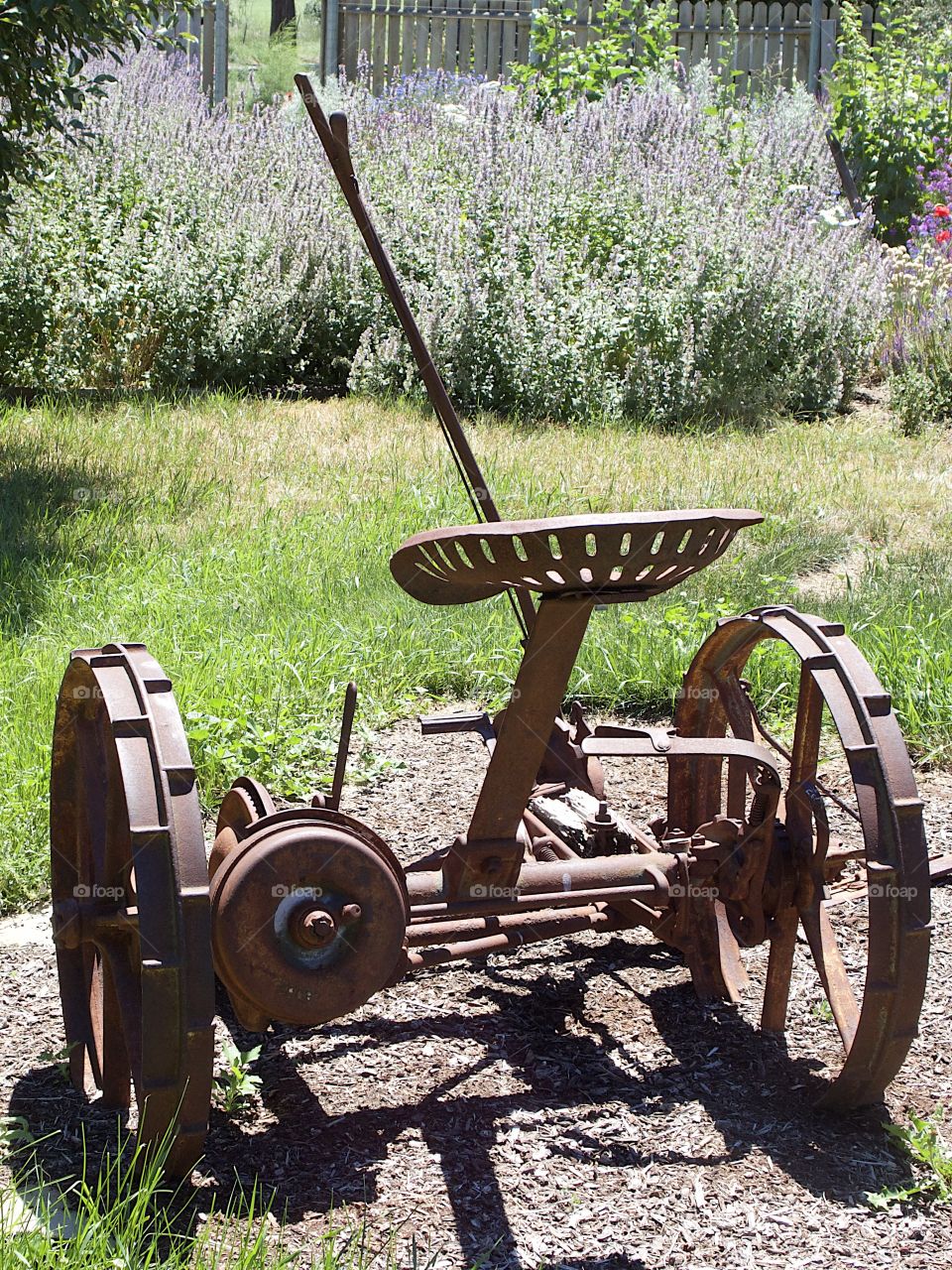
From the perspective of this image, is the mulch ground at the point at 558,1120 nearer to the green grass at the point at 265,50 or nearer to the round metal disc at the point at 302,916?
the round metal disc at the point at 302,916

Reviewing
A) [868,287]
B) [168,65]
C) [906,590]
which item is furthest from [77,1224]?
[168,65]

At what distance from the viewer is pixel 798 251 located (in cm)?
874

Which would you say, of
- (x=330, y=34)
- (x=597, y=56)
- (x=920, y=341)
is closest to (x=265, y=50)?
(x=330, y=34)

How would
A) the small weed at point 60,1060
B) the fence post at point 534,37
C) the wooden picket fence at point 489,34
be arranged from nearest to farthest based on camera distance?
the small weed at point 60,1060 < the fence post at point 534,37 < the wooden picket fence at point 489,34

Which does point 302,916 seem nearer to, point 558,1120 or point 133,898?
point 133,898

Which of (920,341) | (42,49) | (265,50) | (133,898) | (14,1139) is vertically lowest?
(14,1139)

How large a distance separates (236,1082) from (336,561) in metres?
3.24

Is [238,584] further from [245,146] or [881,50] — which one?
[881,50]

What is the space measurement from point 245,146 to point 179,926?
8537mm

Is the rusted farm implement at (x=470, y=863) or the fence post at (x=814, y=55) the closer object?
the rusted farm implement at (x=470, y=863)

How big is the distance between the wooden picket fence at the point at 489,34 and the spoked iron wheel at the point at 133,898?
1486 cm

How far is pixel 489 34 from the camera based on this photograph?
1642 centimetres

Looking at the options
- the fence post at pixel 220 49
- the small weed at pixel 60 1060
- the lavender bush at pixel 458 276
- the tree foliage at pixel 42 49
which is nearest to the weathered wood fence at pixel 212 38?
the fence post at pixel 220 49

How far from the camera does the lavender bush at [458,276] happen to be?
8.21 m
